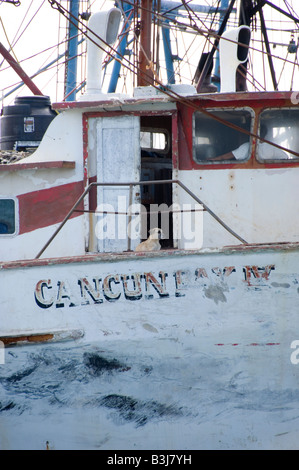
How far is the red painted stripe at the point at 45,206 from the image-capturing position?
7703 millimetres

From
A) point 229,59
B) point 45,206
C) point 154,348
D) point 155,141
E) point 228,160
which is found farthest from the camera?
point 155,141

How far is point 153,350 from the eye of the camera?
6.57 m

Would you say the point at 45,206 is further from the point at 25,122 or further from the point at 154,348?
the point at 25,122

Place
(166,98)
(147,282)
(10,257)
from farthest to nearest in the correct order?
(10,257) < (166,98) < (147,282)

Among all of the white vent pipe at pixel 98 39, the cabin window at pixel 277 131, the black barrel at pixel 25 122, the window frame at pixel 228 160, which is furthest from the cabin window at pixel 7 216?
the cabin window at pixel 277 131

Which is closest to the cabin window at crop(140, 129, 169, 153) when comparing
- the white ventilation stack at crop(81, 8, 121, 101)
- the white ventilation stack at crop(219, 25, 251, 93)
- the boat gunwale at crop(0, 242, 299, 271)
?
the white ventilation stack at crop(81, 8, 121, 101)

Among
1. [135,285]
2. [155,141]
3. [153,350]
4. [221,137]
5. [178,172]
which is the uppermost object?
[155,141]

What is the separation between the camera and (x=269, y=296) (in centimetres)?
654

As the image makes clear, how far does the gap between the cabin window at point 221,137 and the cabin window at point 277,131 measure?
16cm

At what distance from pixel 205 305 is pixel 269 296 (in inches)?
25.0

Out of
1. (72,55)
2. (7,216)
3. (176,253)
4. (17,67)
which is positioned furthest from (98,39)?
(72,55)

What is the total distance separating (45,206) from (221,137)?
2.17 metres
